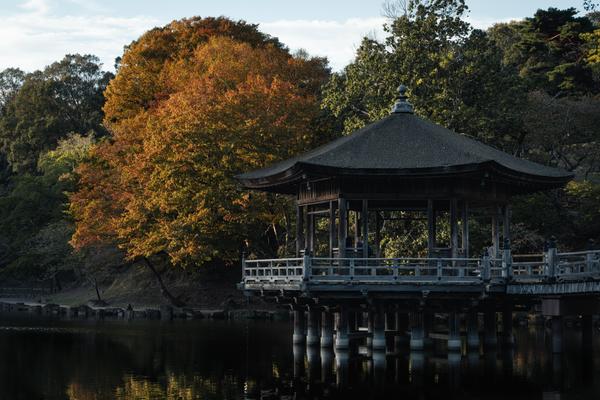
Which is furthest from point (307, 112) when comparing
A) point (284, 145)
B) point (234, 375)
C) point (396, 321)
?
point (234, 375)

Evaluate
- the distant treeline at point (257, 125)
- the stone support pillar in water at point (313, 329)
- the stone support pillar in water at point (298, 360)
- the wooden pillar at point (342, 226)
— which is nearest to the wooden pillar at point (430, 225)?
the wooden pillar at point (342, 226)

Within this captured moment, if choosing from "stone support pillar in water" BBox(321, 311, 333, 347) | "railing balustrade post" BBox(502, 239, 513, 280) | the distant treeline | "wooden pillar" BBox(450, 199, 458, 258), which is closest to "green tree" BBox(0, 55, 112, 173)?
the distant treeline

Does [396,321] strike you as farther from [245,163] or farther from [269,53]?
[269,53]

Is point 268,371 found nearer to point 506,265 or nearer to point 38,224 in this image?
point 506,265

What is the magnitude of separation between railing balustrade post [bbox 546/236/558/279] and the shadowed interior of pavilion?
0.18ft

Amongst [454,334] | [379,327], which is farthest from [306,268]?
[454,334]

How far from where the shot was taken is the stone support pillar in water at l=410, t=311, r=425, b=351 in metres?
36.4

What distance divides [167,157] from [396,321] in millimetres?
21476

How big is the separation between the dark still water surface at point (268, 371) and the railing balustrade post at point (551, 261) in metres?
3.28

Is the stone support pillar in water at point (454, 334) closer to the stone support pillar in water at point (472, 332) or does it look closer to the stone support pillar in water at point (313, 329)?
the stone support pillar in water at point (472, 332)

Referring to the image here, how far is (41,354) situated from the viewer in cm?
4362

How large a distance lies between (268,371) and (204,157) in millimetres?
24826

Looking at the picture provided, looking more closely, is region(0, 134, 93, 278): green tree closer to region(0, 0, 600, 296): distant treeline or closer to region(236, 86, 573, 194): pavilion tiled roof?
region(0, 0, 600, 296): distant treeline

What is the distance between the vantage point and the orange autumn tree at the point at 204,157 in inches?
2319
